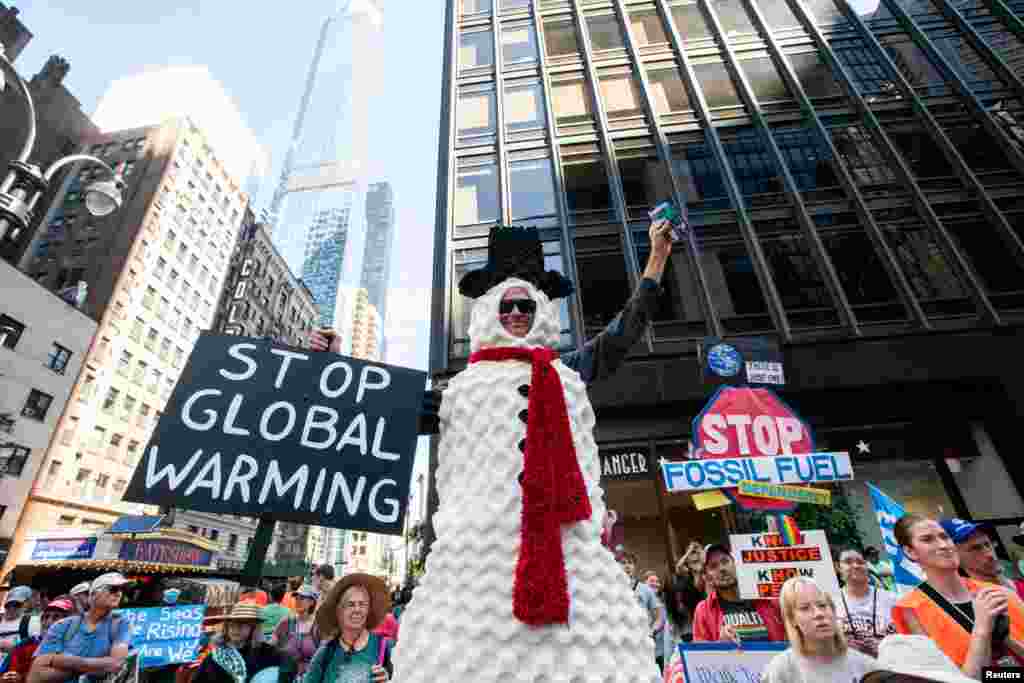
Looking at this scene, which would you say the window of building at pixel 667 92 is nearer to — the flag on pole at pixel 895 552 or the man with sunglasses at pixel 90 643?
the flag on pole at pixel 895 552

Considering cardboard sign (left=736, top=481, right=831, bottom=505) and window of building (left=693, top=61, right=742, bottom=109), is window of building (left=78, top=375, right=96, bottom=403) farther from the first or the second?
cardboard sign (left=736, top=481, right=831, bottom=505)

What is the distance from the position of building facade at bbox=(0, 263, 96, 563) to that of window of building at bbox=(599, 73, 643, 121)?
95.7 ft

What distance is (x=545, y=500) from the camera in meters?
1.46

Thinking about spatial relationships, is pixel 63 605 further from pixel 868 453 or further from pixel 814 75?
pixel 814 75

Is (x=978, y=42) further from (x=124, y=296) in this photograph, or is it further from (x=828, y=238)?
(x=124, y=296)

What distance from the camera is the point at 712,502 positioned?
502cm

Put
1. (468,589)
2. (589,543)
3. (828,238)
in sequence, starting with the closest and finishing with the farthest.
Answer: (468,589) → (589,543) → (828,238)

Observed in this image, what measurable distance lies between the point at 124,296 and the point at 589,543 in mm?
41536

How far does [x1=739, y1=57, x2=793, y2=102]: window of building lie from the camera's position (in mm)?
14750

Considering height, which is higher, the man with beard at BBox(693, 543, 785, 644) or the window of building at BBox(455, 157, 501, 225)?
the window of building at BBox(455, 157, 501, 225)

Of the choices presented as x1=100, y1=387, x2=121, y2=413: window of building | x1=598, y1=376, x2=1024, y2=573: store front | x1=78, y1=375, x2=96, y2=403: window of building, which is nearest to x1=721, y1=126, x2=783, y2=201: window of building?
x1=598, y1=376, x2=1024, y2=573: store front

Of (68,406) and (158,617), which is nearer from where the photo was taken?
(158,617)

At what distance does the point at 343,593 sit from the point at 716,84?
17.1 meters

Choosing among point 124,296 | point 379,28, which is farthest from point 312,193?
point 124,296
